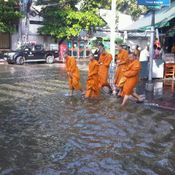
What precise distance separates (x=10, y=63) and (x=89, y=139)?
24.0m

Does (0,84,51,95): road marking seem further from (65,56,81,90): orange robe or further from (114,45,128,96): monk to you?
(114,45,128,96): monk

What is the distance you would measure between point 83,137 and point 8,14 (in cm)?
2671

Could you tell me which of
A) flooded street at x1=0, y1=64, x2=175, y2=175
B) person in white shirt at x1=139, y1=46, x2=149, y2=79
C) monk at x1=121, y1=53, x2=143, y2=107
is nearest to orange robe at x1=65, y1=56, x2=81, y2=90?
flooded street at x1=0, y1=64, x2=175, y2=175

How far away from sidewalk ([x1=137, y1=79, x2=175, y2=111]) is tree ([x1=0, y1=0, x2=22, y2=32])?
18481 mm

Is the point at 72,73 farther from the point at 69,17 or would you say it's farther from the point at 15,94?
the point at 69,17

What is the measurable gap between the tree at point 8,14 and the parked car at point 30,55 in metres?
2.67

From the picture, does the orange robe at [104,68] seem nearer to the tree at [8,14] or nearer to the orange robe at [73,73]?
the orange robe at [73,73]

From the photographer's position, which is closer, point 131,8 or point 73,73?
point 73,73

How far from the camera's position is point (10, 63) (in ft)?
104

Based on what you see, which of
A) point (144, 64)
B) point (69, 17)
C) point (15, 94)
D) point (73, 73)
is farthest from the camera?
point (69, 17)

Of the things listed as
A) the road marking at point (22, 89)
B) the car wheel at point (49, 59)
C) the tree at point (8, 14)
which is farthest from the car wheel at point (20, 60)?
the road marking at point (22, 89)

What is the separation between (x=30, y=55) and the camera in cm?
3231

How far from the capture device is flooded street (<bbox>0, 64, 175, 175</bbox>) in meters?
6.77

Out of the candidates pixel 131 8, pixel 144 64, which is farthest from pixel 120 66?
pixel 131 8
